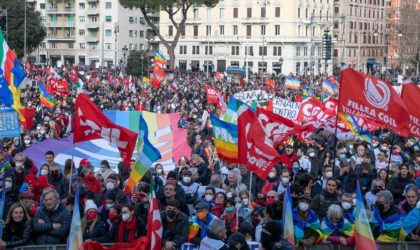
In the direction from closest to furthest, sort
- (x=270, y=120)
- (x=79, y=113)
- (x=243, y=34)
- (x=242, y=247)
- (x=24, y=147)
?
1. (x=242, y=247)
2. (x=79, y=113)
3. (x=270, y=120)
4. (x=24, y=147)
5. (x=243, y=34)

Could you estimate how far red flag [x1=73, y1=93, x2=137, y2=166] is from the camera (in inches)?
499

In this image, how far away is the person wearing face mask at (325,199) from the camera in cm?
1081

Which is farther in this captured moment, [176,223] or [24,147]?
[24,147]

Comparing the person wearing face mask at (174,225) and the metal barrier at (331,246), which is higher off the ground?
the person wearing face mask at (174,225)

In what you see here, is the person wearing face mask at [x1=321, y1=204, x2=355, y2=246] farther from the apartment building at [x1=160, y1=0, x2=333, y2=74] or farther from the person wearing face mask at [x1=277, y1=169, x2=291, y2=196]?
the apartment building at [x1=160, y1=0, x2=333, y2=74]

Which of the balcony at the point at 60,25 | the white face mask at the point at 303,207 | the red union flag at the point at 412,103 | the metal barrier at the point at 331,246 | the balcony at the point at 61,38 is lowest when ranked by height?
the metal barrier at the point at 331,246

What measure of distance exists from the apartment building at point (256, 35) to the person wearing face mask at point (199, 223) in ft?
232

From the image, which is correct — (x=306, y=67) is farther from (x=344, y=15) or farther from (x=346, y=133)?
(x=346, y=133)

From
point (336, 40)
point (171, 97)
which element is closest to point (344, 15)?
point (336, 40)

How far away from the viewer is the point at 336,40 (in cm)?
8419

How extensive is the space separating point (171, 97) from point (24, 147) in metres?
21.1

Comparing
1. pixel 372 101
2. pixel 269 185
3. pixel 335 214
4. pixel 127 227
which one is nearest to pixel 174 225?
pixel 127 227

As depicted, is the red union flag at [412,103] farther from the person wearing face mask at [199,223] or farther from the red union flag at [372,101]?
the person wearing face mask at [199,223]

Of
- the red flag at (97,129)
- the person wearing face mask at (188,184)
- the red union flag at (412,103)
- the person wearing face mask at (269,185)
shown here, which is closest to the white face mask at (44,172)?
the red flag at (97,129)
